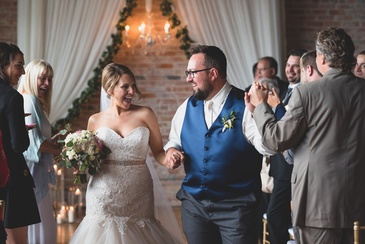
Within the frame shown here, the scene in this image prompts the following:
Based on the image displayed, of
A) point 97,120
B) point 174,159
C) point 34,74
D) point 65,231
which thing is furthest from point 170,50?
point 174,159

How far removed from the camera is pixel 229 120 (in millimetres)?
3887

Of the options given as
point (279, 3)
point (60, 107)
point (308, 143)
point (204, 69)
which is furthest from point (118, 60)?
point (308, 143)

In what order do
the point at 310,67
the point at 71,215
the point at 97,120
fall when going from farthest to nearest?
the point at 71,215 → the point at 97,120 → the point at 310,67

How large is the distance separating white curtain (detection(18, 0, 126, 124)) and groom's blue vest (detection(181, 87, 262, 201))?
456cm

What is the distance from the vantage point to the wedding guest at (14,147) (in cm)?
438

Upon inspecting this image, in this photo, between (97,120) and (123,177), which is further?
(97,120)

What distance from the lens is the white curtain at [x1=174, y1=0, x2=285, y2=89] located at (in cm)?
852

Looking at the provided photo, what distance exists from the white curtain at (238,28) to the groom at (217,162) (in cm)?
451

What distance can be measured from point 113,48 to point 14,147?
412 cm

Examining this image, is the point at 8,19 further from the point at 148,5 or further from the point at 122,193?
the point at 122,193

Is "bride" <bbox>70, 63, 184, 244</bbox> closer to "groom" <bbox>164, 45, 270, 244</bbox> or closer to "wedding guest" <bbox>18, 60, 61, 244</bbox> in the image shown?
"groom" <bbox>164, 45, 270, 244</bbox>

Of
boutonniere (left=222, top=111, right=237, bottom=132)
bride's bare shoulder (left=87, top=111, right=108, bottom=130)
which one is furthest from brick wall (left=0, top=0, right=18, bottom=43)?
boutonniere (left=222, top=111, right=237, bottom=132)

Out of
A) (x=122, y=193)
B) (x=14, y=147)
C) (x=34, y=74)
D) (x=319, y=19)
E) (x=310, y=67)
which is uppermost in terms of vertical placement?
(x=319, y=19)

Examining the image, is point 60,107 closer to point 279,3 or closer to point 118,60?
point 118,60
